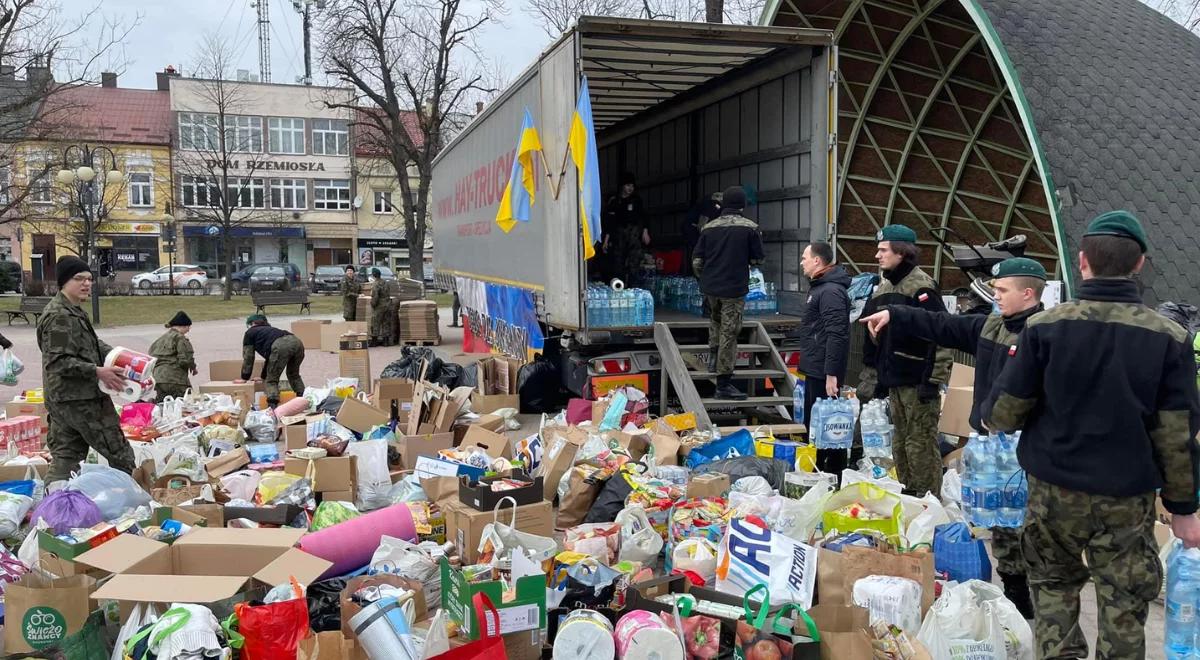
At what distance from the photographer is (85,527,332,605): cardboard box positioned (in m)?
3.67

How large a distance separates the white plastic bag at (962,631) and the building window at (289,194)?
1928 inches

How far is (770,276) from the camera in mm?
9844

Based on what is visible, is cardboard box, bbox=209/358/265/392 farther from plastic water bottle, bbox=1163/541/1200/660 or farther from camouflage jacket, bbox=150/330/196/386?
plastic water bottle, bbox=1163/541/1200/660

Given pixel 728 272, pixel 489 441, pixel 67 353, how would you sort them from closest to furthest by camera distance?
A: pixel 67 353, pixel 489 441, pixel 728 272

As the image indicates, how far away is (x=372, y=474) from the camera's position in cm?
627

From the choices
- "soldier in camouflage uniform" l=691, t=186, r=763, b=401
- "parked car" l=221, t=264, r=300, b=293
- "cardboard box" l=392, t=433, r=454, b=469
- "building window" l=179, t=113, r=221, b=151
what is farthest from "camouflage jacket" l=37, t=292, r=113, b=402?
"building window" l=179, t=113, r=221, b=151

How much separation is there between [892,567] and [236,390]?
738 centimetres

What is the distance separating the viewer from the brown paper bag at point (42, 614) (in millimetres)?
3756

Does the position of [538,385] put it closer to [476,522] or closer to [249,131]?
[476,522]

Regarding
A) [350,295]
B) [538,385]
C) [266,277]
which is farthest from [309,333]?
[266,277]

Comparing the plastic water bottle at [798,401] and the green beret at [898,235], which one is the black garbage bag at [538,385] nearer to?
the plastic water bottle at [798,401]

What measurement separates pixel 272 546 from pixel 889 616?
2.80 m

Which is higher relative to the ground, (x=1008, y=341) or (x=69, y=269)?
(x=69, y=269)

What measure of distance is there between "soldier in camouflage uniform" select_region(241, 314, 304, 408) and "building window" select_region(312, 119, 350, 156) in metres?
40.6
